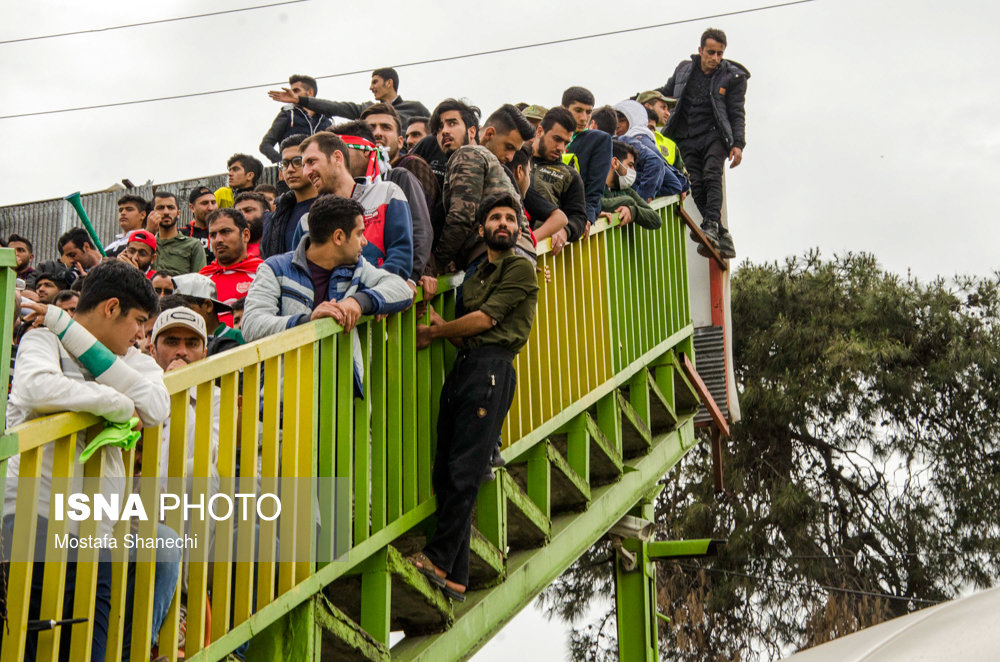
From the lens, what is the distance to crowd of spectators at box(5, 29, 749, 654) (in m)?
3.44

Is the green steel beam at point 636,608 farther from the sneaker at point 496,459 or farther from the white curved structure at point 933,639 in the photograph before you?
the white curved structure at point 933,639

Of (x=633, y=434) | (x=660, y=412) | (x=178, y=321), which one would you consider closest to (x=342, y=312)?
(x=178, y=321)

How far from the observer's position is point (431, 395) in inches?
197

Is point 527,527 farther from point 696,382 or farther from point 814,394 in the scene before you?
point 814,394

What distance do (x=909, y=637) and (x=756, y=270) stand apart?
15.4 meters

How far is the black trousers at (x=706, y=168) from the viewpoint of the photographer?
33.2 feet

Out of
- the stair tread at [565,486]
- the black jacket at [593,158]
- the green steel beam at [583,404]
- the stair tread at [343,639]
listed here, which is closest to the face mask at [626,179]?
the black jacket at [593,158]

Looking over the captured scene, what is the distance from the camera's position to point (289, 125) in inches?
385

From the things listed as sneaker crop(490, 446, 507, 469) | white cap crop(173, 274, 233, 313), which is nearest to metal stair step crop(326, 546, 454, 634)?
sneaker crop(490, 446, 507, 469)

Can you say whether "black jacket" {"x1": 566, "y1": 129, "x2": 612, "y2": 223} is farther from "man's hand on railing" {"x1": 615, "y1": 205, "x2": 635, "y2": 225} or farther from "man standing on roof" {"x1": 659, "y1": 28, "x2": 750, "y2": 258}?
"man standing on roof" {"x1": 659, "y1": 28, "x2": 750, "y2": 258}

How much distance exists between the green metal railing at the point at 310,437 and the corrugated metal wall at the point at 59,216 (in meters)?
10.7

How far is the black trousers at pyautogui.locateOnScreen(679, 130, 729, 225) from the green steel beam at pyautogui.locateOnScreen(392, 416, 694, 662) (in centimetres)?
281

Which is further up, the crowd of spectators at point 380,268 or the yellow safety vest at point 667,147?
the yellow safety vest at point 667,147

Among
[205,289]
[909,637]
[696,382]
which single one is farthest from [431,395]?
[696,382]
